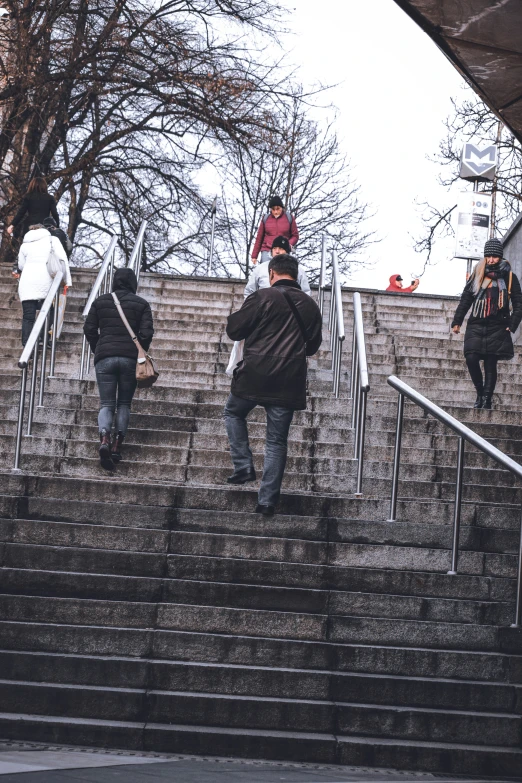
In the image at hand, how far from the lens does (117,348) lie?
8.38 metres

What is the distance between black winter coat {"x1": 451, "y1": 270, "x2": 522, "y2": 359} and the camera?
32.6ft

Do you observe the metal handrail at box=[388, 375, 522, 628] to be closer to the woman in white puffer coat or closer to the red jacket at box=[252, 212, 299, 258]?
the woman in white puffer coat

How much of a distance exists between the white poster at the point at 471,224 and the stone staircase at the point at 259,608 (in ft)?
25.3

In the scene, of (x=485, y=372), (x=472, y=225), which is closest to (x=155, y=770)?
(x=485, y=372)

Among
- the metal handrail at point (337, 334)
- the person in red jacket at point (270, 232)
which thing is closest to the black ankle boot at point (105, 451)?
the metal handrail at point (337, 334)

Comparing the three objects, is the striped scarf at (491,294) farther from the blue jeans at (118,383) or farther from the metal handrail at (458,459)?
the blue jeans at (118,383)

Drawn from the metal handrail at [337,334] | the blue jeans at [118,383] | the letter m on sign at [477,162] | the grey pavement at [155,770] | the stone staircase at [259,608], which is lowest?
the grey pavement at [155,770]

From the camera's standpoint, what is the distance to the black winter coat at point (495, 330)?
391 inches

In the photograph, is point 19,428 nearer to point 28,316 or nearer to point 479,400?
point 28,316

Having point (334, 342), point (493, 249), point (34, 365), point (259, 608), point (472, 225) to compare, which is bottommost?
point (259, 608)

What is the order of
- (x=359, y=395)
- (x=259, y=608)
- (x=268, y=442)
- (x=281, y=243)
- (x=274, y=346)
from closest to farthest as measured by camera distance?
(x=259, y=608) → (x=268, y=442) → (x=274, y=346) → (x=281, y=243) → (x=359, y=395)

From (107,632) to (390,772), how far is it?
1.61 meters

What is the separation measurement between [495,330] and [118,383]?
352 centimetres

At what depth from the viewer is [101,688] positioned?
17.9 ft
